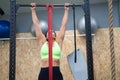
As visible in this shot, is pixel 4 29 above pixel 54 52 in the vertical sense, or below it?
above

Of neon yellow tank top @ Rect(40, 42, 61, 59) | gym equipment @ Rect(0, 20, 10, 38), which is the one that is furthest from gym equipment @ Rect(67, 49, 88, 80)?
gym equipment @ Rect(0, 20, 10, 38)

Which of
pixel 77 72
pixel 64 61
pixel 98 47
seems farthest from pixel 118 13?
pixel 77 72

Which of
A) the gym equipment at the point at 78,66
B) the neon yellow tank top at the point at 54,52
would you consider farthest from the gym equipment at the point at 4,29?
the neon yellow tank top at the point at 54,52

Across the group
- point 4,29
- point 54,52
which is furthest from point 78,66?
point 4,29

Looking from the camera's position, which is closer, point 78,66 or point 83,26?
point 78,66

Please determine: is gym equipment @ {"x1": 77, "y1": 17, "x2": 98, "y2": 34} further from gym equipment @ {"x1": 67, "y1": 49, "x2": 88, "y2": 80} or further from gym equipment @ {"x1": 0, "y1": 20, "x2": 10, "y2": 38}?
gym equipment @ {"x1": 0, "y1": 20, "x2": 10, "y2": 38}

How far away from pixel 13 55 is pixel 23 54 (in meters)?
2.50

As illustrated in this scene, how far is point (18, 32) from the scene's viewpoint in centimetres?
474

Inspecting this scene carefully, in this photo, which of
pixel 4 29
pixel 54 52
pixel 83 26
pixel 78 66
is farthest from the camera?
pixel 4 29

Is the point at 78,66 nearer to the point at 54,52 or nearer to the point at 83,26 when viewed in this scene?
the point at 54,52

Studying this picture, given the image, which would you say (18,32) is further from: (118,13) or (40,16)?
(118,13)

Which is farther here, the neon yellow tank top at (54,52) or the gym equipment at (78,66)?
the gym equipment at (78,66)

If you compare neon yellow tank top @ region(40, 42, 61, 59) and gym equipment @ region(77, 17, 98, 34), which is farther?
gym equipment @ region(77, 17, 98, 34)

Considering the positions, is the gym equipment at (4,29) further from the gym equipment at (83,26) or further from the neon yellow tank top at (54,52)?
the neon yellow tank top at (54,52)
